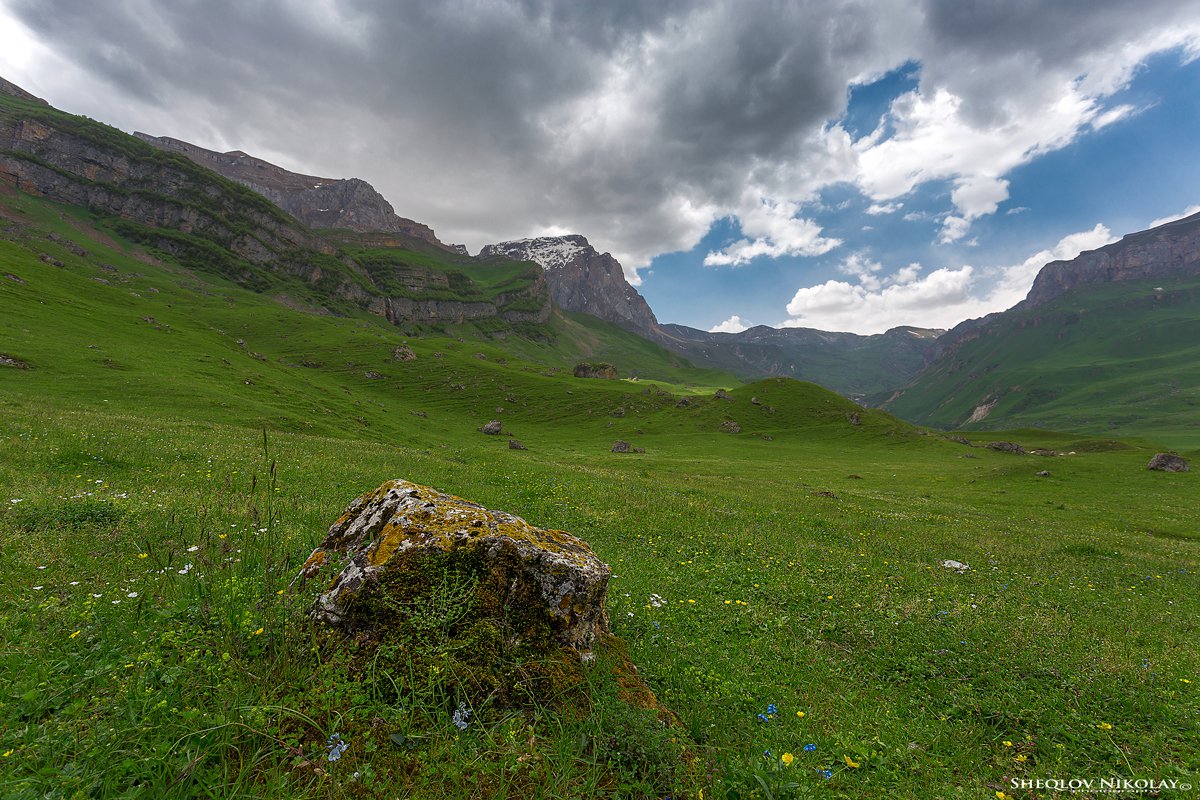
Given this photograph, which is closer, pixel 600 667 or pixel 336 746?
pixel 336 746

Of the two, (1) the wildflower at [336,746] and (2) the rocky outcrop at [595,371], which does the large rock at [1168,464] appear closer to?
(1) the wildflower at [336,746]

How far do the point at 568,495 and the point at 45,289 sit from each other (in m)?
123

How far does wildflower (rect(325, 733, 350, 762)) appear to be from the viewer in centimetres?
408

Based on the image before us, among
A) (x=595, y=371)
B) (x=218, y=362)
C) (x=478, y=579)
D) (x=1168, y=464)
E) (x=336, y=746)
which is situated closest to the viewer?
(x=336, y=746)

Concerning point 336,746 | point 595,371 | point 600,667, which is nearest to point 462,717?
point 336,746

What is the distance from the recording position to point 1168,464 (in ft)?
188

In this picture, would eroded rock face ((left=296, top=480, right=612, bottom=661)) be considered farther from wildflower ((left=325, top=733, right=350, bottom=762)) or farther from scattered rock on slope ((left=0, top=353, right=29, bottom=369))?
scattered rock on slope ((left=0, top=353, right=29, bottom=369))

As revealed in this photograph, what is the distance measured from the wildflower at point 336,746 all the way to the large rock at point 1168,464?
87.8 meters

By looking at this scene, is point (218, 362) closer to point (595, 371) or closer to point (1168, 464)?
point (595, 371)

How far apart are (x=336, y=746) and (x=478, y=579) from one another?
230 centimetres

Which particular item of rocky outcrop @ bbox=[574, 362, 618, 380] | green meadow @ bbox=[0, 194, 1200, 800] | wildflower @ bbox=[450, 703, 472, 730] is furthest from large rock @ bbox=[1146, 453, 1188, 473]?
rocky outcrop @ bbox=[574, 362, 618, 380]

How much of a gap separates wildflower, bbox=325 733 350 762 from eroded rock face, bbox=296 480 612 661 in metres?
1.39

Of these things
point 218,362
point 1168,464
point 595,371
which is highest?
point 1168,464

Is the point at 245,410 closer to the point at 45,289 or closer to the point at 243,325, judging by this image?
the point at 45,289
